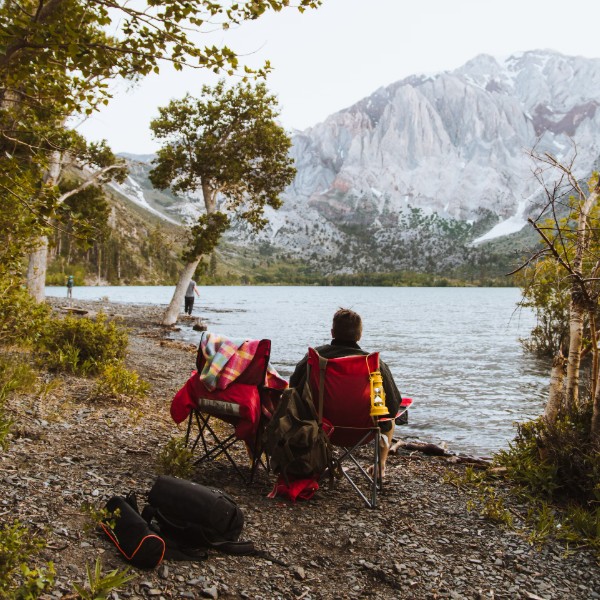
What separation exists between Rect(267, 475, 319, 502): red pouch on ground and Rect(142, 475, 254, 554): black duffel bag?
4.04ft

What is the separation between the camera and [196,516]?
179 inches

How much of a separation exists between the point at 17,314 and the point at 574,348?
8.42 metres

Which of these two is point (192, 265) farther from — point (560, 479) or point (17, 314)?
point (560, 479)

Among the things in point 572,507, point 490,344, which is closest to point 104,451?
point 572,507

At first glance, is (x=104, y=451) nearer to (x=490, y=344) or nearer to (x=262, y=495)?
(x=262, y=495)

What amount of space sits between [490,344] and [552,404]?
2771cm

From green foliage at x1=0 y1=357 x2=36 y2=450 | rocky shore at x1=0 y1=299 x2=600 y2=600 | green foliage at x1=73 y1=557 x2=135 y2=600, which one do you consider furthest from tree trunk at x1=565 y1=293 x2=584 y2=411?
green foliage at x1=0 y1=357 x2=36 y2=450

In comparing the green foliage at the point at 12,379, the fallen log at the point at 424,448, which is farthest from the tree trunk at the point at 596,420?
the green foliage at the point at 12,379

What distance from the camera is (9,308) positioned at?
28.7ft

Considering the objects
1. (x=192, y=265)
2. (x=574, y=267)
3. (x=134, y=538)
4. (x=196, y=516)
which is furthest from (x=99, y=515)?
(x=192, y=265)

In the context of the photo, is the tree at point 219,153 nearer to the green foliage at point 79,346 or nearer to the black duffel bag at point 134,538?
the green foliage at point 79,346

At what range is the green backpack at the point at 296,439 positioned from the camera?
566 cm

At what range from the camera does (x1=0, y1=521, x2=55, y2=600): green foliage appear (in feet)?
10.3

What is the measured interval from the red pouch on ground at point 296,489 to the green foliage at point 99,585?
252 cm
